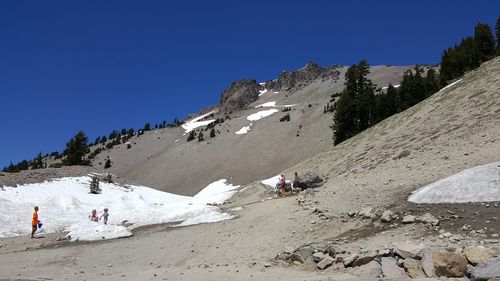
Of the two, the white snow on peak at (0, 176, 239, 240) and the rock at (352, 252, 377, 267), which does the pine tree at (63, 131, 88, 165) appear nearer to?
the white snow on peak at (0, 176, 239, 240)

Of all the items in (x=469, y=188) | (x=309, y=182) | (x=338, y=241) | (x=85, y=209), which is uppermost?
(x=309, y=182)

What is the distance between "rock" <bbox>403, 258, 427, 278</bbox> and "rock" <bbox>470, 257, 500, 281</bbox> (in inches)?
51.3

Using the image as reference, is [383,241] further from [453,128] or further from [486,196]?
[453,128]

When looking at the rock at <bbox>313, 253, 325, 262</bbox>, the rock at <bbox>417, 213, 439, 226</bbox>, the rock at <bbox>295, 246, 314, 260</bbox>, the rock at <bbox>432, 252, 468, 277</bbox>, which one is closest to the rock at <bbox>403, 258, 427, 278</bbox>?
the rock at <bbox>432, 252, 468, 277</bbox>

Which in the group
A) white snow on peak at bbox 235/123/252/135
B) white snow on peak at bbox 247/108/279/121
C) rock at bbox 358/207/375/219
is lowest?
rock at bbox 358/207/375/219

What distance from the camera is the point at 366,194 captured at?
68.1 feet

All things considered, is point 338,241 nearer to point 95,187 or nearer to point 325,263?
point 325,263

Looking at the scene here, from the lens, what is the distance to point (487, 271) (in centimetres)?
938

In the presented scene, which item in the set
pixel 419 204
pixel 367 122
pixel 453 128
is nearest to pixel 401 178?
pixel 419 204

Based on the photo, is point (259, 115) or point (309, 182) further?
point (259, 115)

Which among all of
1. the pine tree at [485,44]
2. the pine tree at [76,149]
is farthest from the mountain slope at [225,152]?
the pine tree at [485,44]

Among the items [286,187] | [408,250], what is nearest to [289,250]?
[408,250]

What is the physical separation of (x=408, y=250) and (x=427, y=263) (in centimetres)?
77

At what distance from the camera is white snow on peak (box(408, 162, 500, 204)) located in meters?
14.8
